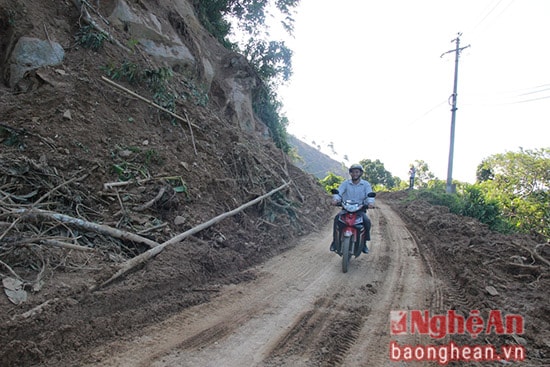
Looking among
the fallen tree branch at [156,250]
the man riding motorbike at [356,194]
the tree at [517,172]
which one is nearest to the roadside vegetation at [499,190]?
the tree at [517,172]

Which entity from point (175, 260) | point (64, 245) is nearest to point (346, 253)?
point (175, 260)

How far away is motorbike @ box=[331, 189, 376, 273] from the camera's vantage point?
5968mm

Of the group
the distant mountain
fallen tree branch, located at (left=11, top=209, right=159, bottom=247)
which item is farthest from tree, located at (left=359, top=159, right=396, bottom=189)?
fallen tree branch, located at (left=11, top=209, right=159, bottom=247)

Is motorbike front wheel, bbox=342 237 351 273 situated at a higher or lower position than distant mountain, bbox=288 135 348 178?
lower

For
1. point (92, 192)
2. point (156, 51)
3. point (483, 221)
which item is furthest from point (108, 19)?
point (483, 221)

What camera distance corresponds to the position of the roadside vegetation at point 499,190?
40.3ft

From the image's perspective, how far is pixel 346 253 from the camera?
592 cm

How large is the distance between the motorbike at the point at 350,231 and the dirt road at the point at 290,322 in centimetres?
32

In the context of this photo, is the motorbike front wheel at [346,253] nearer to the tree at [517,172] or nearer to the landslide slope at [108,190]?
the landslide slope at [108,190]

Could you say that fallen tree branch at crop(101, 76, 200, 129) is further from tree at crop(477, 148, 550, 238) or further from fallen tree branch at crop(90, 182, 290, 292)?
tree at crop(477, 148, 550, 238)

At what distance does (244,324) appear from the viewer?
3666mm

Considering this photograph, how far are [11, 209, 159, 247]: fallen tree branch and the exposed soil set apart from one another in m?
0.08

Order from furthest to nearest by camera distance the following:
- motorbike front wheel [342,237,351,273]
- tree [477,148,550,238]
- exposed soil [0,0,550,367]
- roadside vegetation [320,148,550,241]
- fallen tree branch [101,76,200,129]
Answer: tree [477,148,550,238] → roadside vegetation [320,148,550,241] → fallen tree branch [101,76,200,129] → motorbike front wheel [342,237,351,273] → exposed soil [0,0,550,367]

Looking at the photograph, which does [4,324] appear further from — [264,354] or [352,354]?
[352,354]
